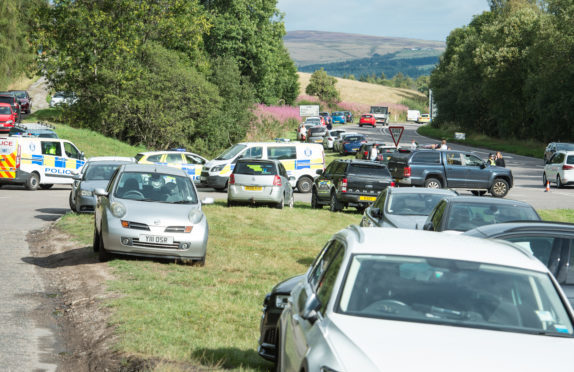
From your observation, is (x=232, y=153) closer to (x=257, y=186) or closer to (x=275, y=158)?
(x=275, y=158)

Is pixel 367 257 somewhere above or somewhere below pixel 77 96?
above

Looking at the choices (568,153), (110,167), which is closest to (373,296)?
(110,167)

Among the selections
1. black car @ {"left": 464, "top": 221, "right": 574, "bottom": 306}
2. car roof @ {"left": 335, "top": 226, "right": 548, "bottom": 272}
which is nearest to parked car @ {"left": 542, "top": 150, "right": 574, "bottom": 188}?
black car @ {"left": 464, "top": 221, "right": 574, "bottom": 306}

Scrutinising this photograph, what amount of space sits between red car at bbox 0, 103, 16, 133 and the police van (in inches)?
744

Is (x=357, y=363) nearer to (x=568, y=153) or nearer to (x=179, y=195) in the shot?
(x=179, y=195)

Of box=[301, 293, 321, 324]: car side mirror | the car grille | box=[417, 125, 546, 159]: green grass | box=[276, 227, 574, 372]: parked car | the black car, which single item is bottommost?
box=[417, 125, 546, 159]: green grass

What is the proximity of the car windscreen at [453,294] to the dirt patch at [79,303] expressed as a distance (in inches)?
119

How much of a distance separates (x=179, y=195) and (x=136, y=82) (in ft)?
117

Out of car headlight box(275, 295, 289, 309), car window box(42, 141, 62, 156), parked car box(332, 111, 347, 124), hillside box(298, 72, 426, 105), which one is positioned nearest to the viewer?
car headlight box(275, 295, 289, 309)

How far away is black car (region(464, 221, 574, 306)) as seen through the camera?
7.72 metres

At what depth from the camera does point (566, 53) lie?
196 ft

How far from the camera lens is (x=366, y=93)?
165625 mm

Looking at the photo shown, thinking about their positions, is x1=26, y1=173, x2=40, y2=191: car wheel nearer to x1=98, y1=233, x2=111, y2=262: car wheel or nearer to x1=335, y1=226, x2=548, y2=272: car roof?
x1=98, y1=233, x2=111, y2=262: car wheel

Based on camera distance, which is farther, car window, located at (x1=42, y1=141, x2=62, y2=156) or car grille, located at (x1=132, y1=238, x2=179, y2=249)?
car window, located at (x1=42, y1=141, x2=62, y2=156)
